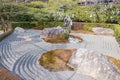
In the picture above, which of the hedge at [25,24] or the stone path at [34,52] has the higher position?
the hedge at [25,24]

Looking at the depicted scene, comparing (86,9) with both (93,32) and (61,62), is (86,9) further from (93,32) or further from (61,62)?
(61,62)

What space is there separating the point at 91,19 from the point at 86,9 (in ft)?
9.93

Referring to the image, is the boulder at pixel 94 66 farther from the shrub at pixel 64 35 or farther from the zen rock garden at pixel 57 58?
the shrub at pixel 64 35

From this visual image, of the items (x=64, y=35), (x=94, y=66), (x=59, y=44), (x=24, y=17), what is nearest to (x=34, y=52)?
(x=59, y=44)

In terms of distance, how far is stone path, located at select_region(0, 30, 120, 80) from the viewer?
40.2 ft

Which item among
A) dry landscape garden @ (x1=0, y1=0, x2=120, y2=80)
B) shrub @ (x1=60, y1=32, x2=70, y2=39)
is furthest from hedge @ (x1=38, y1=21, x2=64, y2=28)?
shrub @ (x1=60, y1=32, x2=70, y2=39)

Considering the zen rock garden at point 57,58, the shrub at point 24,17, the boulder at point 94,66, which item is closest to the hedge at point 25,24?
the shrub at point 24,17

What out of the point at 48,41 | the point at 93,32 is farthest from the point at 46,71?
the point at 93,32

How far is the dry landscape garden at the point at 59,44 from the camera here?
1240 cm

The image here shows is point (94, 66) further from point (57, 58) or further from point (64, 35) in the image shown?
point (64, 35)

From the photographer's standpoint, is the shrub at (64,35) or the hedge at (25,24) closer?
the shrub at (64,35)

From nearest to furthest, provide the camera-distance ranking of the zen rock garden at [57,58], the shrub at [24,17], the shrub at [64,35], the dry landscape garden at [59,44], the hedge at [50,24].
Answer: the zen rock garden at [57,58] < the dry landscape garden at [59,44] < the shrub at [64,35] < the hedge at [50,24] < the shrub at [24,17]

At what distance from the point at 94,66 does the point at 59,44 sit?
24.1ft

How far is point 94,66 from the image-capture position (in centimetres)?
1242
